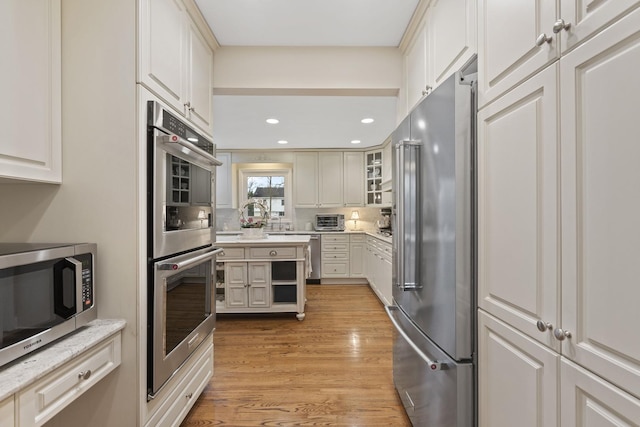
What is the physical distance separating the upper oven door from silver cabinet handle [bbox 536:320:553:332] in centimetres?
149

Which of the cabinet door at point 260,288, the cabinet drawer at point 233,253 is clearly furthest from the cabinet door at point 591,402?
the cabinet drawer at point 233,253

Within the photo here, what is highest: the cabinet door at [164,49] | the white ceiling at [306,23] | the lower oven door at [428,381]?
the white ceiling at [306,23]

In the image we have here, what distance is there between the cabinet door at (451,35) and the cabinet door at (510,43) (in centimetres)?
9

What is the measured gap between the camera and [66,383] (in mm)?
1016

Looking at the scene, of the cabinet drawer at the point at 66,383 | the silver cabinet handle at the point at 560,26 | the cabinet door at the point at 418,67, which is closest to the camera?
the silver cabinet handle at the point at 560,26

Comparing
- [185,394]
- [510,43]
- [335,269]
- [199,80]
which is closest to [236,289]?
[185,394]

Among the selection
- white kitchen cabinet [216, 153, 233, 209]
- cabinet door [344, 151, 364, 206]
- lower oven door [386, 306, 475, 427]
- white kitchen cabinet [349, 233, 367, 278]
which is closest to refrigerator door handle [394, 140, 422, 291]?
lower oven door [386, 306, 475, 427]

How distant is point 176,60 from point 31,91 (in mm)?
672

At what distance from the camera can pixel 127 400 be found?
1303mm

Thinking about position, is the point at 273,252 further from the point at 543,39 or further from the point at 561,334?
the point at 543,39

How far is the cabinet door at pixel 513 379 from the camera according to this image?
848mm

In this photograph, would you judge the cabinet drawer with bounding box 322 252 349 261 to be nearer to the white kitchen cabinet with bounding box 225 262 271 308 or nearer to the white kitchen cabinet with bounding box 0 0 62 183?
the white kitchen cabinet with bounding box 225 262 271 308

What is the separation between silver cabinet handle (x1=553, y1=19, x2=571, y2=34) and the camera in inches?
30.3

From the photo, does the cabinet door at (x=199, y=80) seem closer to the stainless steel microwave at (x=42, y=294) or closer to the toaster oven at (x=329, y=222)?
the stainless steel microwave at (x=42, y=294)
